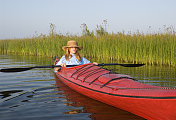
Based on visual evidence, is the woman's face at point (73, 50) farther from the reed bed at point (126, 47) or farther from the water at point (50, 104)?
the reed bed at point (126, 47)

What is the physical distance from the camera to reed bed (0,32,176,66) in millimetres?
10148

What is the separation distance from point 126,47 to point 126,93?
7.86m

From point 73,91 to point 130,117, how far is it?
237 centimetres

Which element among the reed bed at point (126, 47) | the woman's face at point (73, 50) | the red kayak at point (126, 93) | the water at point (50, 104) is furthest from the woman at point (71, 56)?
the reed bed at point (126, 47)

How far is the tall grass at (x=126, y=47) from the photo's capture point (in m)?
10.1

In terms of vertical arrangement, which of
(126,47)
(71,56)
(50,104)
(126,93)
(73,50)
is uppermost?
(126,47)

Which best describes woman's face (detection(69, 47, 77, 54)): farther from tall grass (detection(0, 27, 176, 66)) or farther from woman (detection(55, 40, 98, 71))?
tall grass (detection(0, 27, 176, 66))

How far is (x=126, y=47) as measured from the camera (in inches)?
456

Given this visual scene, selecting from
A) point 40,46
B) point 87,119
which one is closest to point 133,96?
point 87,119

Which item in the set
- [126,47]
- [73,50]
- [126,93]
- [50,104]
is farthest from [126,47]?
[126,93]

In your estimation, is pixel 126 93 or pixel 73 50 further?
pixel 73 50

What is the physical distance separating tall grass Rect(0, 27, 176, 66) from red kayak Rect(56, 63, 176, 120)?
17.6 feet

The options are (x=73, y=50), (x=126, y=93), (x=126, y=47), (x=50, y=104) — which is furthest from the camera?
(x=126, y=47)

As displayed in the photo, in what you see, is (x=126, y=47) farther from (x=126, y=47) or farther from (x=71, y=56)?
(x=71, y=56)
